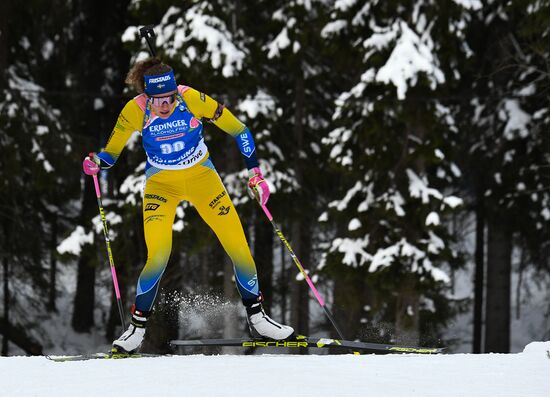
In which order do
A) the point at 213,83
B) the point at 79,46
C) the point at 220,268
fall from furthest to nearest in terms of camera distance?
the point at 79,46 → the point at 220,268 → the point at 213,83

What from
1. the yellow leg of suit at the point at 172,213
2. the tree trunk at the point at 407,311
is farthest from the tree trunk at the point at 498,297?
the yellow leg of suit at the point at 172,213

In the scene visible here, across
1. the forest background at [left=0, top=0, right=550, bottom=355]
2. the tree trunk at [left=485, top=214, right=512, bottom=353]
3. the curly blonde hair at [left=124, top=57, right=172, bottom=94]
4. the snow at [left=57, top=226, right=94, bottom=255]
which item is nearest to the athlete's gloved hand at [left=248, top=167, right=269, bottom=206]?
the curly blonde hair at [left=124, top=57, right=172, bottom=94]

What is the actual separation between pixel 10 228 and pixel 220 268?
15.4ft

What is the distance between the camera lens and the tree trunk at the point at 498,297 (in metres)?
16.4

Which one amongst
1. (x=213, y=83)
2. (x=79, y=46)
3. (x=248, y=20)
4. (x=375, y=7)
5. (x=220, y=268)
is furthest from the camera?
(x=79, y=46)

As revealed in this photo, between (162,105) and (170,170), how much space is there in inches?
20.3

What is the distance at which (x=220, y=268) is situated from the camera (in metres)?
16.6

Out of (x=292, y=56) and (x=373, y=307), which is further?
(x=292, y=56)

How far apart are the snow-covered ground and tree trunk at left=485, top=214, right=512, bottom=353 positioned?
38.2 ft

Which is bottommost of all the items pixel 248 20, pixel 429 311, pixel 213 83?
pixel 429 311

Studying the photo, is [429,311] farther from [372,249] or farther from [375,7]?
[375,7]

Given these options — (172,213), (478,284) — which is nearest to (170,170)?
(172,213)

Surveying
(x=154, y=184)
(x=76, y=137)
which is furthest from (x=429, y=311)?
(x=154, y=184)

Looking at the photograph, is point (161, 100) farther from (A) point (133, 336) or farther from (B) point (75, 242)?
(B) point (75, 242)
